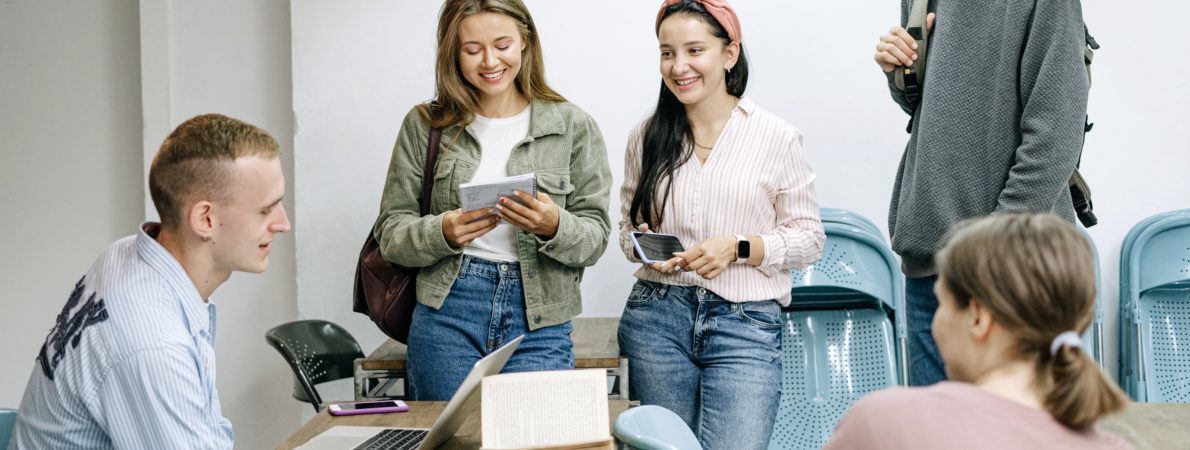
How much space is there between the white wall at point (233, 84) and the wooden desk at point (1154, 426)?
329 centimetres

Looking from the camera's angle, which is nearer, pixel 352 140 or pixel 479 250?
pixel 479 250

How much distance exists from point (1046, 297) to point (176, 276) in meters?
1.50

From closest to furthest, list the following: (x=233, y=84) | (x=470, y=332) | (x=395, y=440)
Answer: (x=395, y=440) < (x=470, y=332) < (x=233, y=84)

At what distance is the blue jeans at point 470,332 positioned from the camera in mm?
2977

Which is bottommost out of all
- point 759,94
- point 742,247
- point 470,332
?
point 470,332

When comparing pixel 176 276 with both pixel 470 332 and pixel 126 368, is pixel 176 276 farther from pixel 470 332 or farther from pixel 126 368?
pixel 470 332

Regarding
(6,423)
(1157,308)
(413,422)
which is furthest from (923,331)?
(6,423)

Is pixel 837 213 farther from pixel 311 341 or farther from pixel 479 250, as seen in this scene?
pixel 311 341

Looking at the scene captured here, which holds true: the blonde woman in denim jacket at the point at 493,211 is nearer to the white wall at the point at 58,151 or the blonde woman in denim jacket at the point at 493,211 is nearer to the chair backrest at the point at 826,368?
the chair backrest at the point at 826,368

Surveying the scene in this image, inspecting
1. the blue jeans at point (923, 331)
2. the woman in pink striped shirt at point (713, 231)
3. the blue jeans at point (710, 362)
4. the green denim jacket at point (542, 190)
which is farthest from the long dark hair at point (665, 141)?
the blue jeans at point (923, 331)

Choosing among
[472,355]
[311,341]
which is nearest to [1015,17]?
[472,355]

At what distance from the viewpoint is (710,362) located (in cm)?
312

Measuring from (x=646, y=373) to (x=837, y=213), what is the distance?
4.45ft

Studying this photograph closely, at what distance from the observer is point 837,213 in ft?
Answer: 13.7
